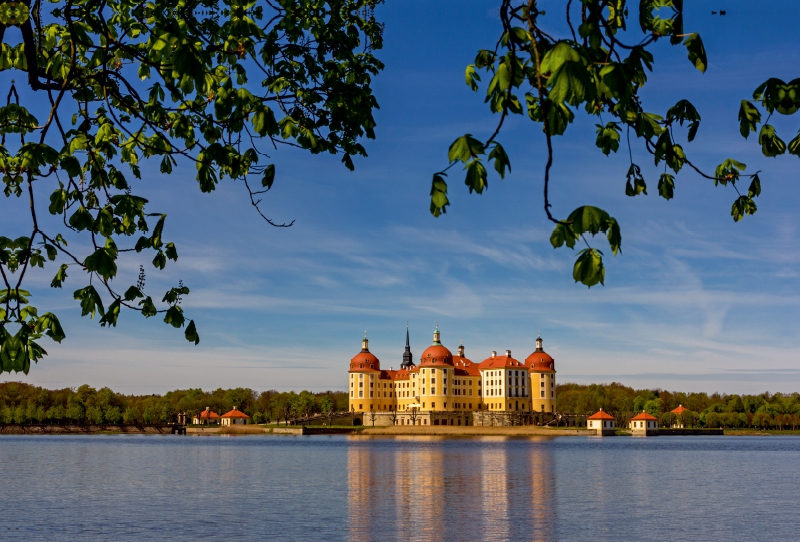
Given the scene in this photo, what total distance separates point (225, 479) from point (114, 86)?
119 feet

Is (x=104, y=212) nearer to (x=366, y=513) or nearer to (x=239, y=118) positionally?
(x=239, y=118)

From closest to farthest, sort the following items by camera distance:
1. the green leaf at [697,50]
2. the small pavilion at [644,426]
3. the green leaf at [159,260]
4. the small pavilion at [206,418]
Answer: the green leaf at [697,50]
the green leaf at [159,260]
the small pavilion at [644,426]
the small pavilion at [206,418]

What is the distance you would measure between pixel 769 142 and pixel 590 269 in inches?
127

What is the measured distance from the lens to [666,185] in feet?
25.5

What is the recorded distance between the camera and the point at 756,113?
672cm

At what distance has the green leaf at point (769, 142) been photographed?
22.9ft

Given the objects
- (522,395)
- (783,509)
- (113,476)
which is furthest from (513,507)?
(522,395)

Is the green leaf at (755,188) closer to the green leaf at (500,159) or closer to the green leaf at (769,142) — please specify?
the green leaf at (769,142)

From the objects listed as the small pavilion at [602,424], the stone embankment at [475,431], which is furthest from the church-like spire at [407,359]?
the small pavilion at [602,424]

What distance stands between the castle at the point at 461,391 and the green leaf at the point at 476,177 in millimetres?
124571

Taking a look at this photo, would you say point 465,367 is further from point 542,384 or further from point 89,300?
point 89,300

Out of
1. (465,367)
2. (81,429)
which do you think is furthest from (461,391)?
(81,429)

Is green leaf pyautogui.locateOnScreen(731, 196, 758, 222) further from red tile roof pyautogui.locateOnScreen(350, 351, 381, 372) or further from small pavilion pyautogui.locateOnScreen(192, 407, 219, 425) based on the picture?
small pavilion pyautogui.locateOnScreen(192, 407, 219, 425)

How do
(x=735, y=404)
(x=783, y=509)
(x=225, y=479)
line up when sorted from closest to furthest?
(x=783, y=509) < (x=225, y=479) < (x=735, y=404)
